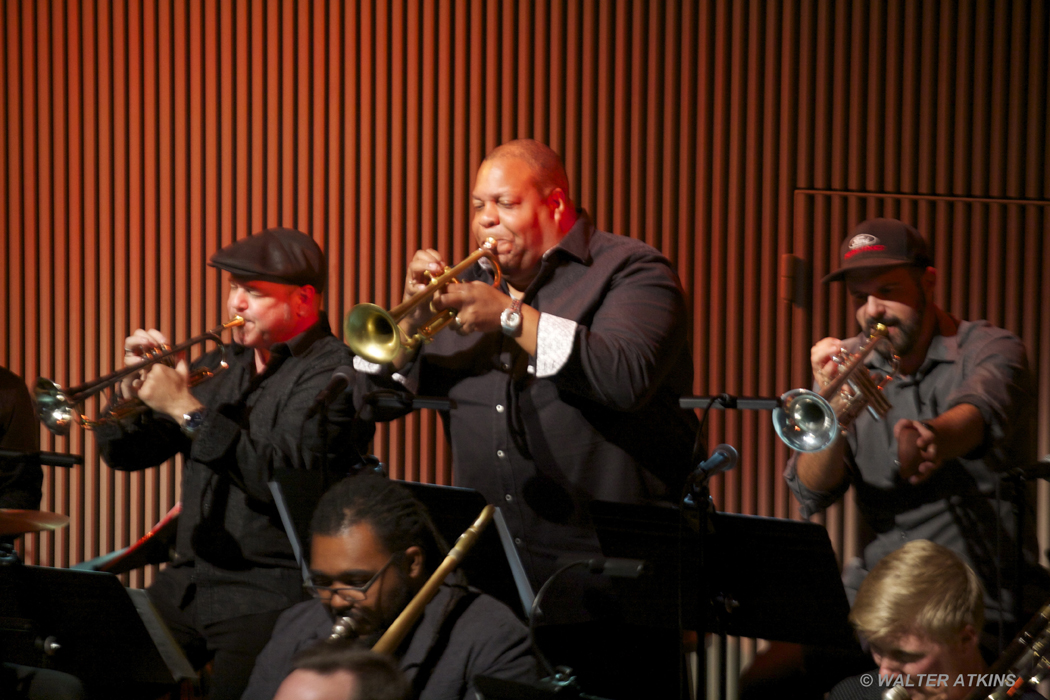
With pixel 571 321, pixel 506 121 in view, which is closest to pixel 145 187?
pixel 506 121

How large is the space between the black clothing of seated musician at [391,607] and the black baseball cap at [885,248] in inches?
48.5

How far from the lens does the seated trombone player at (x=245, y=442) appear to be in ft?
8.54

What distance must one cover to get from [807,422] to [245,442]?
55.0 inches

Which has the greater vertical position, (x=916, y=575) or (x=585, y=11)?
(x=585, y=11)

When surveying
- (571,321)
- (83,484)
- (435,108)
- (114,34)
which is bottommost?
(83,484)

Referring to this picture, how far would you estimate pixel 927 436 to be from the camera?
214 centimetres

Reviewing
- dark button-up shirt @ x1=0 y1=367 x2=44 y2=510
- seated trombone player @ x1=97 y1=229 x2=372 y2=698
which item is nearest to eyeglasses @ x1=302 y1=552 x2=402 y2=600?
seated trombone player @ x1=97 y1=229 x2=372 y2=698

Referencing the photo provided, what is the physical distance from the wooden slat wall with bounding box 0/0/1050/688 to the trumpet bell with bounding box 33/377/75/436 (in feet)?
4.26

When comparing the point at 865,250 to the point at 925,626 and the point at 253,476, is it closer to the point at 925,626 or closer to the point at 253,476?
the point at 925,626

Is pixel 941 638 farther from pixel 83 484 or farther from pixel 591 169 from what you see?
pixel 83 484

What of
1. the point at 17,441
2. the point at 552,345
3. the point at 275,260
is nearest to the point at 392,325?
the point at 552,345

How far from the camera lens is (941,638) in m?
1.86

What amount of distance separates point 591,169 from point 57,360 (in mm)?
2508

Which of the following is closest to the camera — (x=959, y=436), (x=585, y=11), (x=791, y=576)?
(x=791, y=576)
